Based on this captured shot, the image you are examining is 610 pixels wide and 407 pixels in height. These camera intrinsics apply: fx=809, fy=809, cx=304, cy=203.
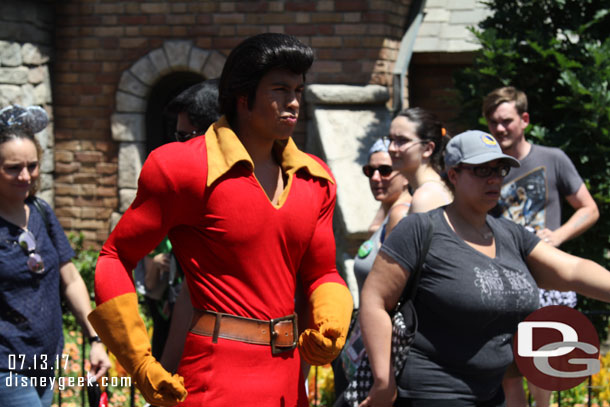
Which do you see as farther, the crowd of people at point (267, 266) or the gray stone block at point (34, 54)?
the gray stone block at point (34, 54)

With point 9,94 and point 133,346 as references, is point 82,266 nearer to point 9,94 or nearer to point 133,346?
point 9,94

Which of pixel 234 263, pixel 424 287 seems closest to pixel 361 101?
pixel 424 287

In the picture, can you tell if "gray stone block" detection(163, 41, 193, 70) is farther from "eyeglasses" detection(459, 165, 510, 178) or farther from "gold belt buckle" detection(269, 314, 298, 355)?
"gold belt buckle" detection(269, 314, 298, 355)

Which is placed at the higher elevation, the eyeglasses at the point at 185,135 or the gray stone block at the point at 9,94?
the eyeglasses at the point at 185,135

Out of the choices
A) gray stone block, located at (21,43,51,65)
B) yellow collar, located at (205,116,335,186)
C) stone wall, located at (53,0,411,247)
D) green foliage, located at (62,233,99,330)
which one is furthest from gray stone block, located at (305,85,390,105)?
yellow collar, located at (205,116,335,186)

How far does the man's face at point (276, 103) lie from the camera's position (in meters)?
2.49

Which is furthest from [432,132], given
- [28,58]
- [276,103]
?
[28,58]

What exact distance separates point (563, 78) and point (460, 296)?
11.9 feet

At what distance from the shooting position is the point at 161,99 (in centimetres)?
851

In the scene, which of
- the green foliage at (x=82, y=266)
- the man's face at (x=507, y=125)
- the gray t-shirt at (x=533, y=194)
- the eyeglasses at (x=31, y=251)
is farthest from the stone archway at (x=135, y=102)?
the eyeglasses at (x=31, y=251)

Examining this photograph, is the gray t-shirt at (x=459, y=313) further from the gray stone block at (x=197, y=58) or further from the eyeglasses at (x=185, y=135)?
the gray stone block at (x=197, y=58)

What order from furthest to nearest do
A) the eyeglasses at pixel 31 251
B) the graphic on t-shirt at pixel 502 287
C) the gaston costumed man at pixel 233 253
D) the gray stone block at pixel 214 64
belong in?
the gray stone block at pixel 214 64 → the eyeglasses at pixel 31 251 → the graphic on t-shirt at pixel 502 287 → the gaston costumed man at pixel 233 253

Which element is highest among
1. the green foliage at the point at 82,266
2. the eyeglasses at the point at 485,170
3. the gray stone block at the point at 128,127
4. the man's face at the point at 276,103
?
the man's face at the point at 276,103

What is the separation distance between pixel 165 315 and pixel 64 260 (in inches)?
20.5
